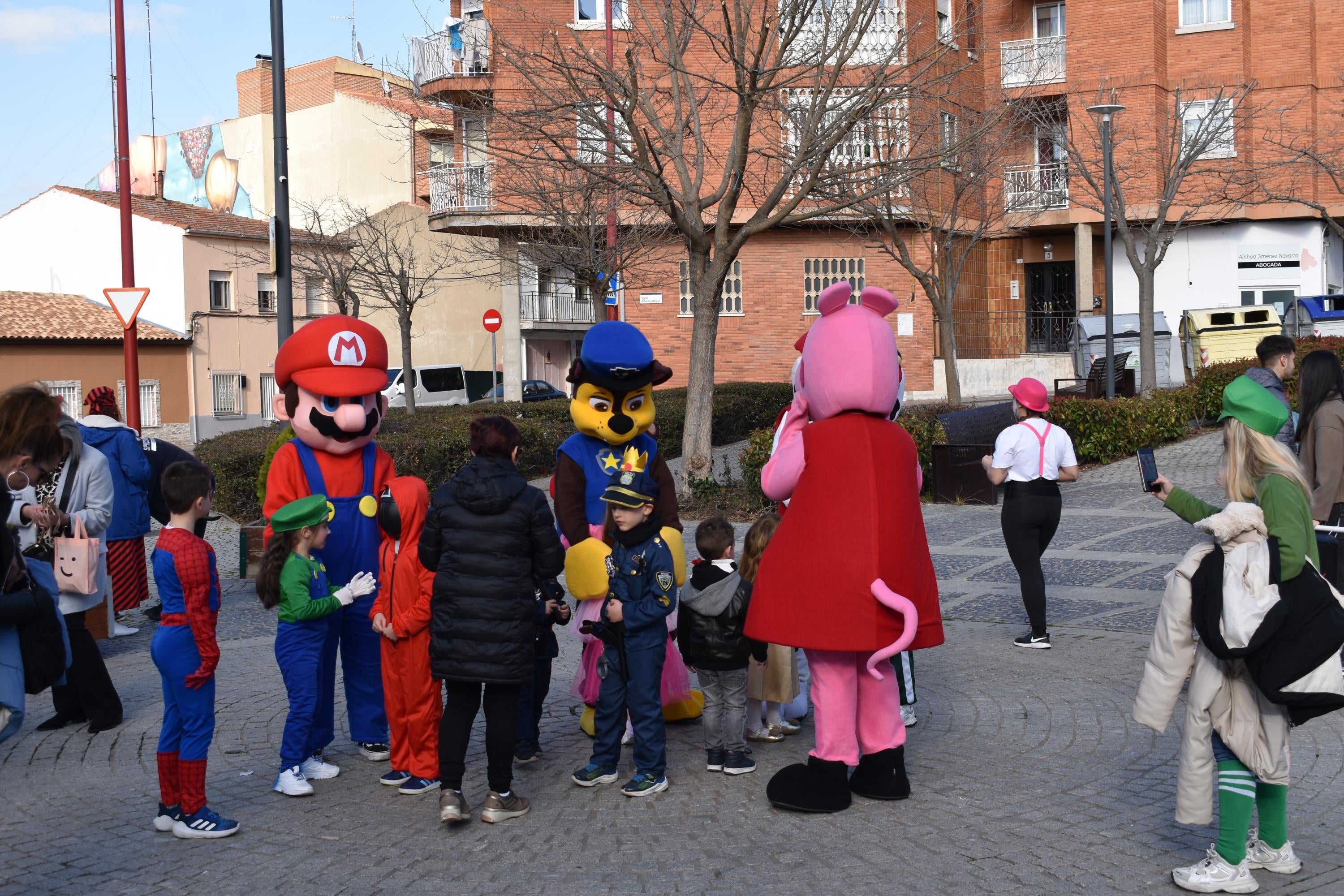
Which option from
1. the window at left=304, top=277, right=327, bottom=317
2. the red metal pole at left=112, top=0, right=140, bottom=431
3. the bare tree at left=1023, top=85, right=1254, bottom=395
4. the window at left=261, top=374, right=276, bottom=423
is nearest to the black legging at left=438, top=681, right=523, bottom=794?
the red metal pole at left=112, top=0, right=140, bottom=431

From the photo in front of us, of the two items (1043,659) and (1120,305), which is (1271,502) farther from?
(1120,305)

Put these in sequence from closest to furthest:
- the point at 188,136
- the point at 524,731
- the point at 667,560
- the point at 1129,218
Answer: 1. the point at 667,560
2. the point at 524,731
3. the point at 1129,218
4. the point at 188,136

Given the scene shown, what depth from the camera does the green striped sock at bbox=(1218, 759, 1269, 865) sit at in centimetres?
415

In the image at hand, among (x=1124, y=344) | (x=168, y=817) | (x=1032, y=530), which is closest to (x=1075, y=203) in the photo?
(x=1124, y=344)

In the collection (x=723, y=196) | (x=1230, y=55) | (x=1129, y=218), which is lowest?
(x=723, y=196)

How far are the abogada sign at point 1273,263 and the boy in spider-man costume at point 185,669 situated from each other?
3310 cm

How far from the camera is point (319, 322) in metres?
6.04

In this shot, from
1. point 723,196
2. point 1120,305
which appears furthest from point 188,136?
point 723,196

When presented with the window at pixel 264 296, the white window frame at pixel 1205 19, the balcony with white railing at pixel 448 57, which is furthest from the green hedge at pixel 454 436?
the window at pixel 264 296

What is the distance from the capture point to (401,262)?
2873 centimetres

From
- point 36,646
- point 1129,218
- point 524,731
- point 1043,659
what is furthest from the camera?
point 1129,218

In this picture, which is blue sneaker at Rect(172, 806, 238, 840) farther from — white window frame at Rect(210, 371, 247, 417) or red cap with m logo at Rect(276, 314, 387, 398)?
white window frame at Rect(210, 371, 247, 417)

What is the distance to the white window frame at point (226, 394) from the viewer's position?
3900 cm

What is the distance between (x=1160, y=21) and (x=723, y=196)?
22.9 metres
